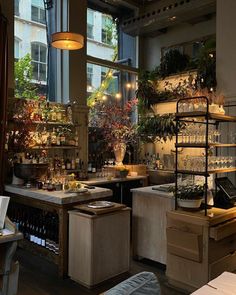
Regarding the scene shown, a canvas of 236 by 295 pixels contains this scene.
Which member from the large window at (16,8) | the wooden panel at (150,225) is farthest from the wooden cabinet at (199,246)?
the large window at (16,8)

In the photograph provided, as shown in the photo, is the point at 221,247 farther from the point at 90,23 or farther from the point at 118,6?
the point at 118,6

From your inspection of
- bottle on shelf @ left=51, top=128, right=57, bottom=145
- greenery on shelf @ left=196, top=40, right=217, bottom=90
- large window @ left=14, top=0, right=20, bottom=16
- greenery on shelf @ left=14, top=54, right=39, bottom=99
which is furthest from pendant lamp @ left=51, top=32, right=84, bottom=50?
greenery on shelf @ left=196, top=40, right=217, bottom=90

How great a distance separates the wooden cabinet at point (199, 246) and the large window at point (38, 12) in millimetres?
4017

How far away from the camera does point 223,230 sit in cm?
320

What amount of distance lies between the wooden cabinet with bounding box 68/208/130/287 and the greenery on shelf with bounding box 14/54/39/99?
251 cm

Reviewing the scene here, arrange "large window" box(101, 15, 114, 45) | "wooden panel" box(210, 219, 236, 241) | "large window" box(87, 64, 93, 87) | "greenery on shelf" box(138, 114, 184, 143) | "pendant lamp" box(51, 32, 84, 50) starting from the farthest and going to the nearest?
"large window" box(101, 15, 114, 45), "large window" box(87, 64, 93, 87), "greenery on shelf" box(138, 114, 184, 143), "pendant lamp" box(51, 32, 84, 50), "wooden panel" box(210, 219, 236, 241)

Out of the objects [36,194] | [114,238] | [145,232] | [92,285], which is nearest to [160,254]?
[145,232]

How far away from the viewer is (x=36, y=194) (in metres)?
3.87

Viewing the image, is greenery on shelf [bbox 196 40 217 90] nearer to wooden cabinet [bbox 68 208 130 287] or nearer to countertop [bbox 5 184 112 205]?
countertop [bbox 5 184 112 205]

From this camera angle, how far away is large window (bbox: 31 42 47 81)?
549 cm

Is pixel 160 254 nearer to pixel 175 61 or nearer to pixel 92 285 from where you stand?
pixel 92 285

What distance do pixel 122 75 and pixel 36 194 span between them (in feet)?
12.4

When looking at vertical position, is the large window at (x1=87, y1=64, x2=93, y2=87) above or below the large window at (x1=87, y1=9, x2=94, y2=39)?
below

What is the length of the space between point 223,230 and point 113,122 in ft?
11.1
